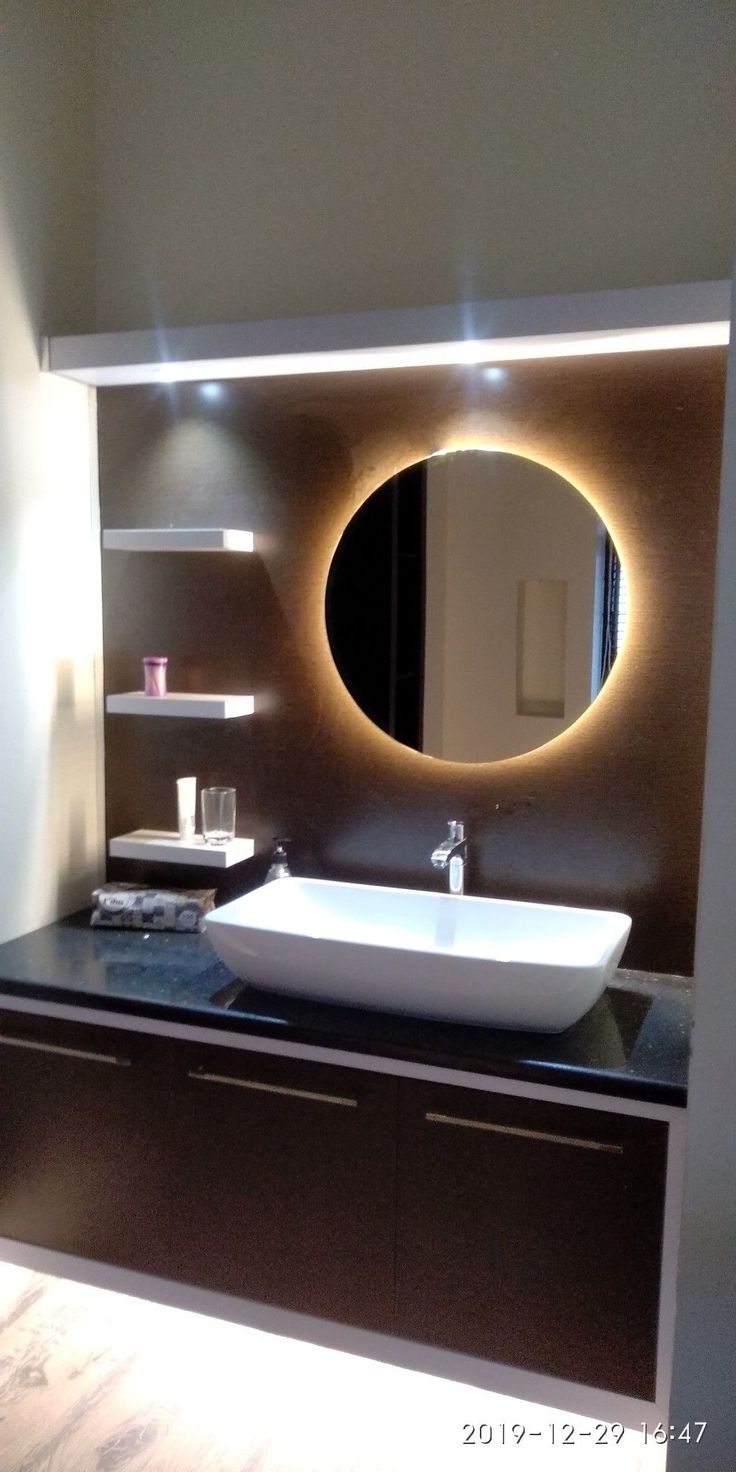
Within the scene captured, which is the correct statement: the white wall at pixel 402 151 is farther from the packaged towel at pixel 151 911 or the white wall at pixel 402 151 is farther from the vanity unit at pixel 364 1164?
the vanity unit at pixel 364 1164

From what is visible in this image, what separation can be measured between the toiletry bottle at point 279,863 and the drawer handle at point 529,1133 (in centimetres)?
72

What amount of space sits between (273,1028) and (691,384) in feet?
4.75

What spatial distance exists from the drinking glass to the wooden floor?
1018mm

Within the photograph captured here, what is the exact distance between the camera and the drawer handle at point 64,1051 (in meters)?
2.05

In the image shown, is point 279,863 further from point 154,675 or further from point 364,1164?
point 364,1164

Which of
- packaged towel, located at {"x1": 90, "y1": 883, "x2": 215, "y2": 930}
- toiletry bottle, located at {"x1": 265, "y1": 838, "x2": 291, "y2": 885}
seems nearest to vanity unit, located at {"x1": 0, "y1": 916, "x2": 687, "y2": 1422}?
packaged towel, located at {"x1": 90, "y1": 883, "x2": 215, "y2": 930}

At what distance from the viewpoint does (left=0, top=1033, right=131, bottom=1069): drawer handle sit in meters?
2.05

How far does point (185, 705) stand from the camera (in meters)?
2.32

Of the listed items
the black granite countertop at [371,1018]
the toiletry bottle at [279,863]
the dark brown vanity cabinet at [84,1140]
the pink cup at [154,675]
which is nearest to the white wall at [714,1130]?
the black granite countertop at [371,1018]

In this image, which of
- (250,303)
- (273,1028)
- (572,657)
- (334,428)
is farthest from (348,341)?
(273,1028)

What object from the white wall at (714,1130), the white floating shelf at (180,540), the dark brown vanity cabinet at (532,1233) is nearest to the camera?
the white wall at (714,1130)

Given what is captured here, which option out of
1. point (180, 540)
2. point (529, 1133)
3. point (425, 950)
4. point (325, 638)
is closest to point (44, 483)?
point (180, 540)

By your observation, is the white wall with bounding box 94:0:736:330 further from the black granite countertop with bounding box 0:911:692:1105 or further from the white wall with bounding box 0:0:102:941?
the black granite countertop with bounding box 0:911:692:1105

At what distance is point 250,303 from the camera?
7.77 ft
